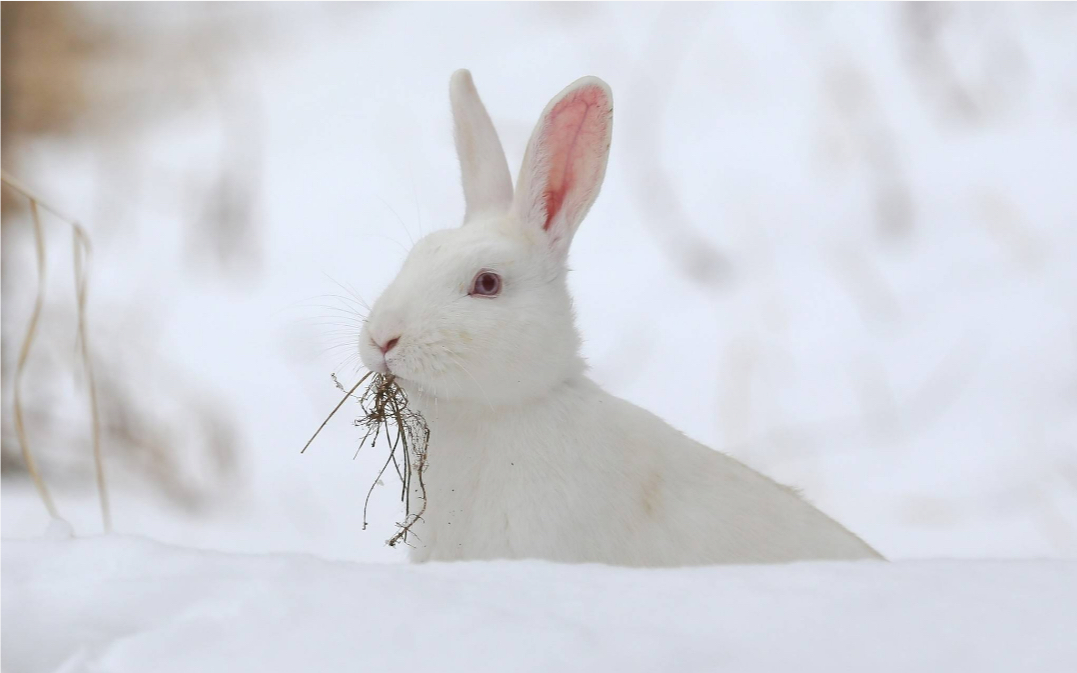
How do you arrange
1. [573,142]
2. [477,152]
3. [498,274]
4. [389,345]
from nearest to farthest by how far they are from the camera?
[389,345], [498,274], [573,142], [477,152]

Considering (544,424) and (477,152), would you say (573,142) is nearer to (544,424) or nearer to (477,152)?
(477,152)

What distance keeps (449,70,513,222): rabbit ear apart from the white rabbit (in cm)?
8

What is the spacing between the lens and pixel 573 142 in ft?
6.02

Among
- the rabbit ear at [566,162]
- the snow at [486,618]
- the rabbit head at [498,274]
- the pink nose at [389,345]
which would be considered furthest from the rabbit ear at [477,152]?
the snow at [486,618]

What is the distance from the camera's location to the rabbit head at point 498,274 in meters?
1.59

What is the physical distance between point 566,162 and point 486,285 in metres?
0.31

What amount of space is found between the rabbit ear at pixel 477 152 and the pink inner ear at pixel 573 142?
5.0 inches

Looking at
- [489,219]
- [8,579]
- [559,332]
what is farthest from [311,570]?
[489,219]

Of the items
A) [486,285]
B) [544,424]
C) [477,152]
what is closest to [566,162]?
[477,152]

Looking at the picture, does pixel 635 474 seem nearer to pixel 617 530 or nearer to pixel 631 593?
pixel 617 530

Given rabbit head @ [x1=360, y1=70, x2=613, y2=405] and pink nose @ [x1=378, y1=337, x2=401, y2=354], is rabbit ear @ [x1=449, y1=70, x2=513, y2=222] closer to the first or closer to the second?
rabbit head @ [x1=360, y1=70, x2=613, y2=405]

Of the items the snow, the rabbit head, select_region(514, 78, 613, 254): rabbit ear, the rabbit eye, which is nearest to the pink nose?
the rabbit head

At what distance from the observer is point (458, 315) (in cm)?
160

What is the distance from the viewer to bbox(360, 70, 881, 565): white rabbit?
5.25ft
